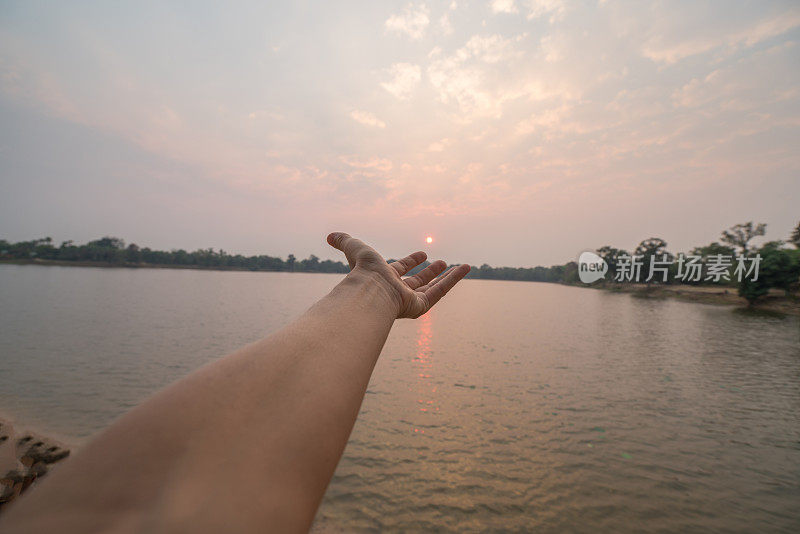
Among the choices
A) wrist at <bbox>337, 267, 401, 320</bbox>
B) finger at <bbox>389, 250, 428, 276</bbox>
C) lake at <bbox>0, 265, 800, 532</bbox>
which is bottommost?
lake at <bbox>0, 265, 800, 532</bbox>

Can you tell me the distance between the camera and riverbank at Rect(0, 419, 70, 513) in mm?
5430

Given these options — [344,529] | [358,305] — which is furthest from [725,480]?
[358,305]

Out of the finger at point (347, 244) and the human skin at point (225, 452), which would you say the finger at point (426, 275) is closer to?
the finger at point (347, 244)

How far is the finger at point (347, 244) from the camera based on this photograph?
2369 mm

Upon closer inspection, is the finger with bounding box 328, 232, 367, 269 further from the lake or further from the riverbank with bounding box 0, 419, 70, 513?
the riverbank with bounding box 0, 419, 70, 513

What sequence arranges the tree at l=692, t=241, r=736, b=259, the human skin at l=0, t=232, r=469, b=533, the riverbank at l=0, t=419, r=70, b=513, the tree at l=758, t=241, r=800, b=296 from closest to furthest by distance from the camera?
1. the human skin at l=0, t=232, r=469, b=533
2. the riverbank at l=0, t=419, r=70, b=513
3. the tree at l=758, t=241, r=800, b=296
4. the tree at l=692, t=241, r=736, b=259

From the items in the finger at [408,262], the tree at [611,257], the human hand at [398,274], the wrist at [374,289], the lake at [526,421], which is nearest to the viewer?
the wrist at [374,289]

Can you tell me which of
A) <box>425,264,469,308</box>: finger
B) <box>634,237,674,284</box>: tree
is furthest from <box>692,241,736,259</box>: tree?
<box>425,264,469,308</box>: finger

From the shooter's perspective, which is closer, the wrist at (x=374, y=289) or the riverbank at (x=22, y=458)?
the wrist at (x=374, y=289)

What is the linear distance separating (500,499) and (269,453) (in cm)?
658

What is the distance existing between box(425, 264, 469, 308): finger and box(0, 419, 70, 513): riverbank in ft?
24.6

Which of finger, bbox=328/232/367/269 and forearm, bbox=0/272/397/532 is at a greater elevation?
finger, bbox=328/232/367/269

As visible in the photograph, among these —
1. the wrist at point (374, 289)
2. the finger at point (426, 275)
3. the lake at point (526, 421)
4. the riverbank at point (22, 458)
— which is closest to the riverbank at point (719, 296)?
the lake at point (526, 421)

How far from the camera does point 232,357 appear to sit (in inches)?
49.6
